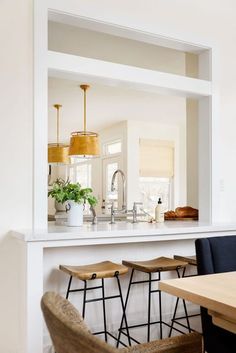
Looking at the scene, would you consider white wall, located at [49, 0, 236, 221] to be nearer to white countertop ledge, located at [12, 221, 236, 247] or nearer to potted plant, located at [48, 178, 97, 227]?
white countertop ledge, located at [12, 221, 236, 247]

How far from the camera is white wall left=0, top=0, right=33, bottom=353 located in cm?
249

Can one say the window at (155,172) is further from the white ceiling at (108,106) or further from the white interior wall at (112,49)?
the white interior wall at (112,49)

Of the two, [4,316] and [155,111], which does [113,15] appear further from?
[155,111]

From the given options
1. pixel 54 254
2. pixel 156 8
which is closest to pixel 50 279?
pixel 54 254

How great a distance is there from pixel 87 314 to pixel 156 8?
8.47 ft

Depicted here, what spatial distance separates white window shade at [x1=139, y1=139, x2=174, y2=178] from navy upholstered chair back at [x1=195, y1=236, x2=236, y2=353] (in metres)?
5.61

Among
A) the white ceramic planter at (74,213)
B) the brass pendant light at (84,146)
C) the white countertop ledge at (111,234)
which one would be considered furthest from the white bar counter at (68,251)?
the brass pendant light at (84,146)

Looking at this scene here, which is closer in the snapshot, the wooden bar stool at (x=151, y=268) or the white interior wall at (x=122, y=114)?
the wooden bar stool at (x=151, y=268)

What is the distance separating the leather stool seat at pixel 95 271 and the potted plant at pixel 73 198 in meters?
0.40

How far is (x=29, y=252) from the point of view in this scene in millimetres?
2254

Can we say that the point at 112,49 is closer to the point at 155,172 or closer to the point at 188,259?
the point at 188,259

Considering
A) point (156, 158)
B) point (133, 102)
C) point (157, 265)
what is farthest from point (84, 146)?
point (156, 158)

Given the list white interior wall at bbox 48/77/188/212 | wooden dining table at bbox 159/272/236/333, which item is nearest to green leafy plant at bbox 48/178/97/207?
wooden dining table at bbox 159/272/236/333

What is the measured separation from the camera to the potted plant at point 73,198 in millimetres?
2770
